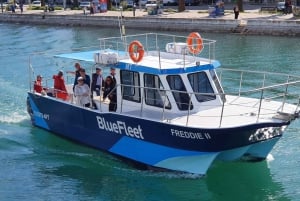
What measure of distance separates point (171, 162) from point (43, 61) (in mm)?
18937

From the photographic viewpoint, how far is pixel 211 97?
46.9ft

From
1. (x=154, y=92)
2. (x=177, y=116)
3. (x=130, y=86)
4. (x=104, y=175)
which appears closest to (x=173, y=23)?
(x=130, y=86)

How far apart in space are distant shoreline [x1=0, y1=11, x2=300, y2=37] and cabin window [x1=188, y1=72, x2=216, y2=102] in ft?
87.6

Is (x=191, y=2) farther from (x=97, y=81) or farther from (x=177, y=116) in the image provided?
(x=177, y=116)

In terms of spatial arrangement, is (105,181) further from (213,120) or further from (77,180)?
(213,120)

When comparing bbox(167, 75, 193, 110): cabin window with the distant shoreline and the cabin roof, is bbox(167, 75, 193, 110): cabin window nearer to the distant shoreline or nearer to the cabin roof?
the cabin roof

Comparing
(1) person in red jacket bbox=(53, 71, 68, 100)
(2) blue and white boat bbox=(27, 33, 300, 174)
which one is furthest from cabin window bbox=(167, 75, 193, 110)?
(1) person in red jacket bbox=(53, 71, 68, 100)

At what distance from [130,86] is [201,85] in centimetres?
184

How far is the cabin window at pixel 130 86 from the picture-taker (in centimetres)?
1439

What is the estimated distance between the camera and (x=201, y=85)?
46.6 ft

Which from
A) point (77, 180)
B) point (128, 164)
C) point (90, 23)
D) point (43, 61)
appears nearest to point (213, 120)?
point (128, 164)

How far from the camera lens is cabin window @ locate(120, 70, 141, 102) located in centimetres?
1439

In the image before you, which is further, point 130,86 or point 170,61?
point 170,61

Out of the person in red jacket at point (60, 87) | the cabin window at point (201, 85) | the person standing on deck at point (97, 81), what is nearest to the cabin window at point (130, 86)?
the person standing on deck at point (97, 81)
